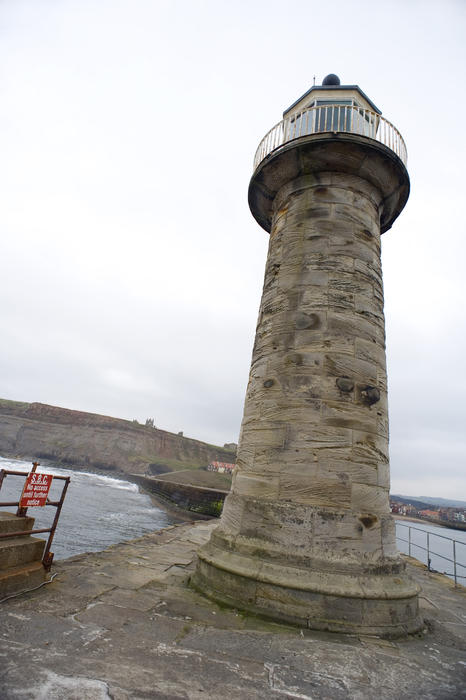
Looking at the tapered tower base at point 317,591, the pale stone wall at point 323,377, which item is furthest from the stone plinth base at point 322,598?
the pale stone wall at point 323,377

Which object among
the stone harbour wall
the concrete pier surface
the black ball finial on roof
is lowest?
the stone harbour wall

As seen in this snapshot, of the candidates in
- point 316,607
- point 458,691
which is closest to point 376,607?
point 316,607

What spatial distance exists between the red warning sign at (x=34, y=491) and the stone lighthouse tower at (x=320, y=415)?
2108 millimetres

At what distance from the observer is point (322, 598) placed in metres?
3.73

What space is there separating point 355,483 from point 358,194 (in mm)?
4621

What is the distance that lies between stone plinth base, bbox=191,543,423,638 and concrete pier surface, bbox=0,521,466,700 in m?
0.13

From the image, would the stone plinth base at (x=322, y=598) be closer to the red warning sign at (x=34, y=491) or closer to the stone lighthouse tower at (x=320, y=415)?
the stone lighthouse tower at (x=320, y=415)

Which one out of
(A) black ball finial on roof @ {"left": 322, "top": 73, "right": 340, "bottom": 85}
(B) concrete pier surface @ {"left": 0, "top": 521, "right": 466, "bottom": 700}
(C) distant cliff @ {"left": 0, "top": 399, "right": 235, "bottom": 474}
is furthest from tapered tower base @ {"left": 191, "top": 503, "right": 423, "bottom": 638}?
(C) distant cliff @ {"left": 0, "top": 399, "right": 235, "bottom": 474}

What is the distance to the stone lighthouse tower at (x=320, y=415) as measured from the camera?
153 inches

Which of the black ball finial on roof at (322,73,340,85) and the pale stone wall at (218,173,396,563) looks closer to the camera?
the pale stone wall at (218,173,396,563)

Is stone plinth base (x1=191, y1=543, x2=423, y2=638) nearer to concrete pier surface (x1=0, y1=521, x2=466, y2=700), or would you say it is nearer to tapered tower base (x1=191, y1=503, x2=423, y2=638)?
tapered tower base (x1=191, y1=503, x2=423, y2=638)

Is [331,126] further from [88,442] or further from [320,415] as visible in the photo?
[88,442]

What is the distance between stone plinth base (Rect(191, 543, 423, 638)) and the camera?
3.68 m

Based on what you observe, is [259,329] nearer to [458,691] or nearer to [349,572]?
[349,572]
